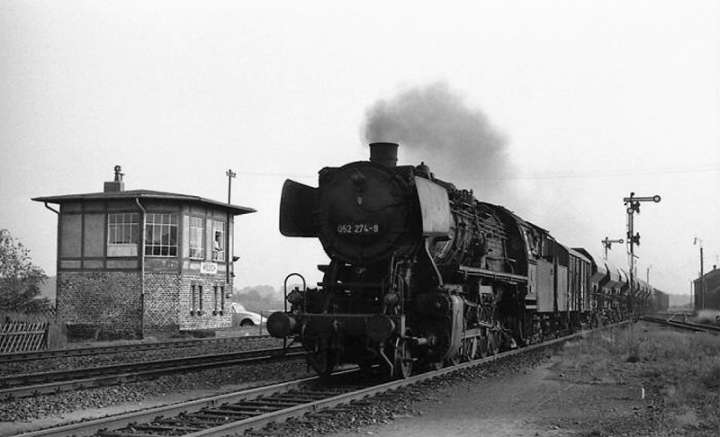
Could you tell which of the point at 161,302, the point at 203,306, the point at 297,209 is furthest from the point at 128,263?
the point at 297,209

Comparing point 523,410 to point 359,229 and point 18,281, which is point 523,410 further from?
point 18,281

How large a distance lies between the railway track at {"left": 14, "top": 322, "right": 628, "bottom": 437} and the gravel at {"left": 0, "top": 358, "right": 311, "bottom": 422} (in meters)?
1.45

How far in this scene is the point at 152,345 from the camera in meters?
22.1

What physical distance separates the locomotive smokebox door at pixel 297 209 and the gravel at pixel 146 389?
248 centimetres

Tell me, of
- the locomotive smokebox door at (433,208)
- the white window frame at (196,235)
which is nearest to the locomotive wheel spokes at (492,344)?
the locomotive smokebox door at (433,208)

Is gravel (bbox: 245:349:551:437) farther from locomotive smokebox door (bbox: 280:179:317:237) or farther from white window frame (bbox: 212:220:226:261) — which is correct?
white window frame (bbox: 212:220:226:261)

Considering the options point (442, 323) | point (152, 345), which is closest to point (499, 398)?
point (442, 323)

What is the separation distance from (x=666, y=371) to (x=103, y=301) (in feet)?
78.6

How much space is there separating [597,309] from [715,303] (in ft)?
162

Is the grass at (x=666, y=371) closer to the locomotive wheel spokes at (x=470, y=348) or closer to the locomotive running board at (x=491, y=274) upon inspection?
the locomotive wheel spokes at (x=470, y=348)

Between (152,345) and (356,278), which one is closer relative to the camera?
(356,278)

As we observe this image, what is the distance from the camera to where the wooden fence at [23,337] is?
2153 cm

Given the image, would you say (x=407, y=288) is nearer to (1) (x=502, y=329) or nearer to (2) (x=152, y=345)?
(1) (x=502, y=329)

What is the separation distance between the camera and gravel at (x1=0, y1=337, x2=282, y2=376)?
15336 mm
